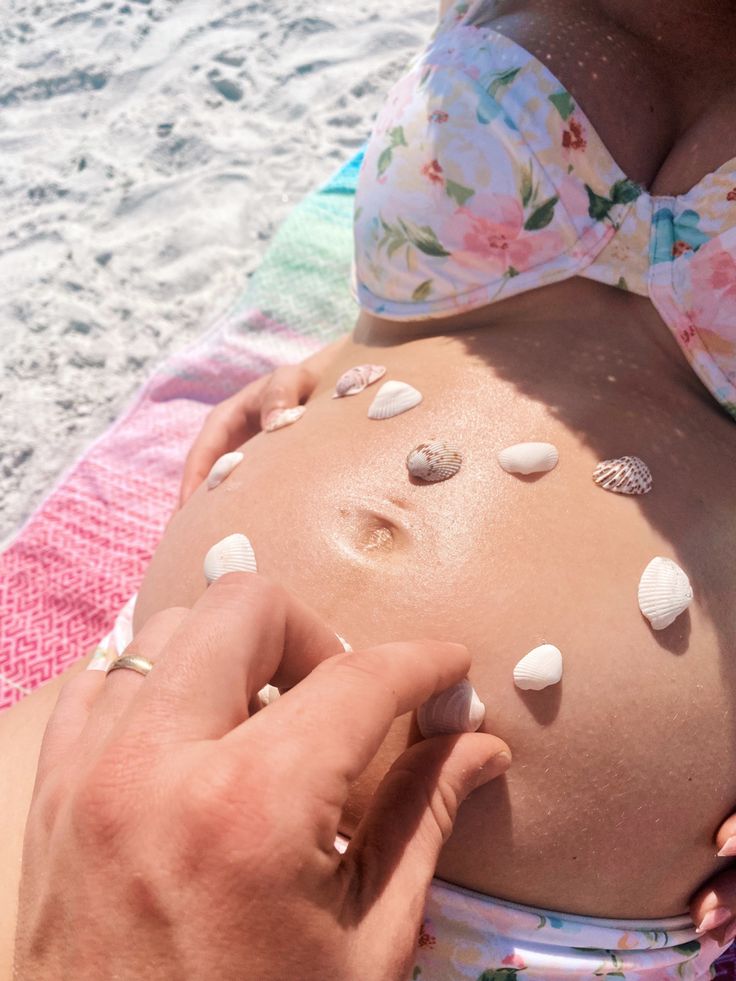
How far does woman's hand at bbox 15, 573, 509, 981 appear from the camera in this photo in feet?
1.64

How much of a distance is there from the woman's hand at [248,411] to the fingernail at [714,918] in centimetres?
80

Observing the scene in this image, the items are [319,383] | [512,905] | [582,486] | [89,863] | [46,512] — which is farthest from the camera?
[46,512]

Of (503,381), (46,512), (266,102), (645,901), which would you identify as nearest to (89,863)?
(645,901)

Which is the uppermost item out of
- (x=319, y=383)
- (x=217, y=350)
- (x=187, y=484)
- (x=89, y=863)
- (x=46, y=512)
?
(x=89, y=863)

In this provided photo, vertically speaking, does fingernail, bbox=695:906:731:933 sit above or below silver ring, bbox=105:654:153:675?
below

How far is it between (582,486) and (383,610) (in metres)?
0.26

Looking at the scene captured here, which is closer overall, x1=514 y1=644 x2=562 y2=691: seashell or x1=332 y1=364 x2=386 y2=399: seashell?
x1=514 y1=644 x2=562 y2=691: seashell

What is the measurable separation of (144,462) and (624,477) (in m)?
1.19

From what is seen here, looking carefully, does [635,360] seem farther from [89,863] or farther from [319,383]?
[89,863]

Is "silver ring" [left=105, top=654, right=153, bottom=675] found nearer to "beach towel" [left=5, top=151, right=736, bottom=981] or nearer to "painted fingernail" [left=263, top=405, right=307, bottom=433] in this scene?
"painted fingernail" [left=263, top=405, right=307, bottom=433]

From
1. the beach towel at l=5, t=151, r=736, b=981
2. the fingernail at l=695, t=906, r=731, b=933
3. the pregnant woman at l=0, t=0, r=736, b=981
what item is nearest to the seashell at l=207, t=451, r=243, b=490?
the pregnant woman at l=0, t=0, r=736, b=981

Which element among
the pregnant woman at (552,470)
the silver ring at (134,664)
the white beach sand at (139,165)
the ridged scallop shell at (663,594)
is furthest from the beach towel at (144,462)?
the ridged scallop shell at (663,594)

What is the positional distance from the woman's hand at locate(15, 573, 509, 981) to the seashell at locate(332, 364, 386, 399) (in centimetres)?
50

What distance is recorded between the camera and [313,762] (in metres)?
0.53
